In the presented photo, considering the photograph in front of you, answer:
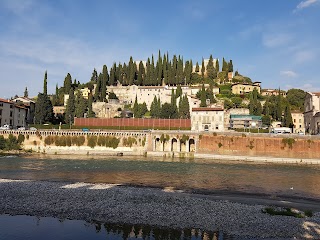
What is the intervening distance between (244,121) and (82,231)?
65.9m

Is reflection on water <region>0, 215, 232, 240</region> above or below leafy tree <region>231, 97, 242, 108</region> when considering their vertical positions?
below

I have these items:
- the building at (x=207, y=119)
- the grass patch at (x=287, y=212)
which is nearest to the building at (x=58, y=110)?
the building at (x=207, y=119)

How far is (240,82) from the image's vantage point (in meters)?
103

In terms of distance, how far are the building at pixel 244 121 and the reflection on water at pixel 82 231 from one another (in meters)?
61.9

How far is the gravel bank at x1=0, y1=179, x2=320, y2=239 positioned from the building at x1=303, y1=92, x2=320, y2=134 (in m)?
55.6

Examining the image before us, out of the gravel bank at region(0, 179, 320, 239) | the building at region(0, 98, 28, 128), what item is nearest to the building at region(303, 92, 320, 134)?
the gravel bank at region(0, 179, 320, 239)

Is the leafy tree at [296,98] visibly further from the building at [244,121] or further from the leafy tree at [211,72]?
the leafy tree at [211,72]

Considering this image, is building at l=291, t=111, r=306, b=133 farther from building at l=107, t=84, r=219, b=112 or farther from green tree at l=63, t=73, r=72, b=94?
green tree at l=63, t=73, r=72, b=94

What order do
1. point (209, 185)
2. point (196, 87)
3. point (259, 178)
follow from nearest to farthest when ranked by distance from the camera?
point (209, 185), point (259, 178), point (196, 87)

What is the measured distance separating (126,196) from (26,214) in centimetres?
611

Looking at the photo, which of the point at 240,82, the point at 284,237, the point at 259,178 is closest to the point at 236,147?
the point at 259,178

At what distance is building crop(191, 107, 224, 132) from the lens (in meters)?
64.3

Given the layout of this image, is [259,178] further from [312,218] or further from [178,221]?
[178,221]

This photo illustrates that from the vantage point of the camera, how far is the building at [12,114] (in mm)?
64125
